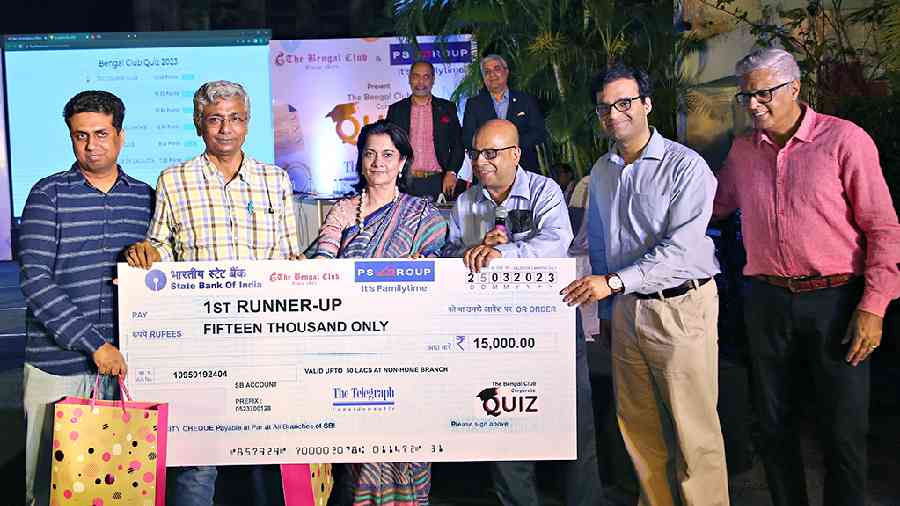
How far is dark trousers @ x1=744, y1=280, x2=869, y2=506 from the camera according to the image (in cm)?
337

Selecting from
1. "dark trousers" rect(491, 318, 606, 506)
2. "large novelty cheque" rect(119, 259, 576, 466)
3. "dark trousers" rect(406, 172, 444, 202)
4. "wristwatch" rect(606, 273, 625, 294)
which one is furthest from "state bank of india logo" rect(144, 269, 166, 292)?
"dark trousers" rect(406, 172, 444, 202)

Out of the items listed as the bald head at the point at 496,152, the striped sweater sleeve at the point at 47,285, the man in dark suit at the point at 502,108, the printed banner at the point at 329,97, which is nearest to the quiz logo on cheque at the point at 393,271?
the bald head at the point at 496,152

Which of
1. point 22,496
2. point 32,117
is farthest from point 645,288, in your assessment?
point 32,117

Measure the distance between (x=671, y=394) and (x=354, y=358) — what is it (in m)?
1.02

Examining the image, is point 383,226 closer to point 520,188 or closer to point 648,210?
point 520,188

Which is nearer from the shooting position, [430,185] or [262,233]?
[262,233]

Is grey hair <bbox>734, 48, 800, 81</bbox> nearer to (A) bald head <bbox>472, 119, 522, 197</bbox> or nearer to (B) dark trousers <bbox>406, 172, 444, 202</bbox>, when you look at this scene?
(A) bald head <bbox>472, 119, 522, 197</bbox>

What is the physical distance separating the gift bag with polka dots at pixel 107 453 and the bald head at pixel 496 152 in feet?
4.08

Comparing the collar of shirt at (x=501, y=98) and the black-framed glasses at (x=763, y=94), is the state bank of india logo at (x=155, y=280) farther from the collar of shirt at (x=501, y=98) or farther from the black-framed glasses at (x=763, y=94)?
the collar of shirt at (x=501, y=98)

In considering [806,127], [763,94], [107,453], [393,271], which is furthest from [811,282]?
[107,453]

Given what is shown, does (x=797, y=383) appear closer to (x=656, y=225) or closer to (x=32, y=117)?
(x=656, y=225)

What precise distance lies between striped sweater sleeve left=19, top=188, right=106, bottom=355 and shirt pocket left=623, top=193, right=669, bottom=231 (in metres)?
1.72

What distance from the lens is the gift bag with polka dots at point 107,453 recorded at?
125 inches

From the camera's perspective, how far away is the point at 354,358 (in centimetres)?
330
